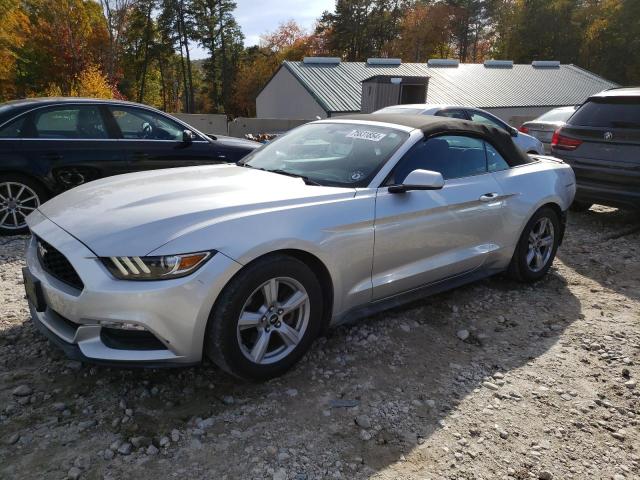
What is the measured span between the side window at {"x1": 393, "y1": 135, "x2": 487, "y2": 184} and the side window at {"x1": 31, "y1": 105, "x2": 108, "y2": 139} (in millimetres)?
4107

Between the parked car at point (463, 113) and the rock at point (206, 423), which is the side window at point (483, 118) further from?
the rock at point (206, 423)

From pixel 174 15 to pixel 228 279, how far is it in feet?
Answer: 183

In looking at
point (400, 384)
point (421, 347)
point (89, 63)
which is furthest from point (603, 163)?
point (89, 63)

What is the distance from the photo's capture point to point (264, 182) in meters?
3.20

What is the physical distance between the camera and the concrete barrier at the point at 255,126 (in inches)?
786

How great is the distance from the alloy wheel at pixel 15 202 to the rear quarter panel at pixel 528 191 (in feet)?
16.2

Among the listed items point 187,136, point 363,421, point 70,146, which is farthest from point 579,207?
point 70,146

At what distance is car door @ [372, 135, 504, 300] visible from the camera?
125 inches

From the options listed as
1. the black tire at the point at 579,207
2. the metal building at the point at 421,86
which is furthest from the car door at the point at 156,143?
the metal building at the point at 421,86

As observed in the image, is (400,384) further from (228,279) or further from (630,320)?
(630,320)

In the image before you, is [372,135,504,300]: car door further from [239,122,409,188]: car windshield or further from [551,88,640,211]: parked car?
[551,88,640,211]: parked car

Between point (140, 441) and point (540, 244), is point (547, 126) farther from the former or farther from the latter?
point (140, 441)

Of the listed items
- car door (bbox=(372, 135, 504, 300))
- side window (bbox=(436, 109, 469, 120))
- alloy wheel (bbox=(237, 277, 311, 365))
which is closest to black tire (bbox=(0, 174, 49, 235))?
alloy wheel (bbox=(237, 277, 311, 365))

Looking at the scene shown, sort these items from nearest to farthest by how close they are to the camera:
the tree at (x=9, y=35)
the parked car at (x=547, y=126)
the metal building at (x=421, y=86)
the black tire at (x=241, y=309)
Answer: the black tire at (x=241, y=309) → the parked car at (x=547, y=126) → the metal building at (x=421, y=86) → the tree at (x=9, y=35)
